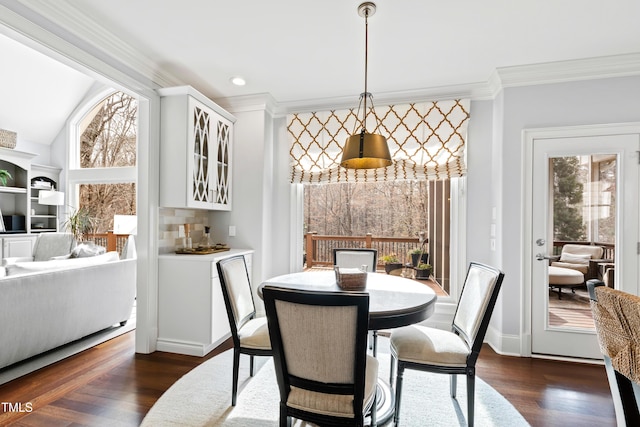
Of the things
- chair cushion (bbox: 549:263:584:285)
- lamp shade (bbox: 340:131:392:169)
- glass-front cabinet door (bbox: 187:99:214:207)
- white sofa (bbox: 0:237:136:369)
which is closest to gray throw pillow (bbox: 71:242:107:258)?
white sofa (bbox: 0:237:136:369)

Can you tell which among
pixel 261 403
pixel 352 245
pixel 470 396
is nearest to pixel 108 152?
pixel 352 245

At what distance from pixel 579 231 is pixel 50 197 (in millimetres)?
7350

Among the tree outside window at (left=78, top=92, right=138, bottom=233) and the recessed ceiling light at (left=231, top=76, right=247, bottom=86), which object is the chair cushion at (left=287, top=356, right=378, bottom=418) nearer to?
the recessed ceiling light at (left=231, top=76, right=247, bottom=86)

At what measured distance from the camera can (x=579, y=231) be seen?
2791mm

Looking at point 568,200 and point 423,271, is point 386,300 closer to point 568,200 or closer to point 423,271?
point 568,200

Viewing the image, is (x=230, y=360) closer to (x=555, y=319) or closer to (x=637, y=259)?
(x=555, y=319)

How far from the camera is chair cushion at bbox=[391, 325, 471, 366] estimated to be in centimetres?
175

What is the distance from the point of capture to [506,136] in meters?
2.94

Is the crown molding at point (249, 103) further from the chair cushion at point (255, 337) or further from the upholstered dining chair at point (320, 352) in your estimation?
the upholstered dining chair at point (320, 352)

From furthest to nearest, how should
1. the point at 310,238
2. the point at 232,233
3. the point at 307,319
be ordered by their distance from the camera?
Answer: 1. the point at 310,238
2. the point at 232,233
3. the point at 307,319

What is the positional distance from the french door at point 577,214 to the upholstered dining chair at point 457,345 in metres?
1.36

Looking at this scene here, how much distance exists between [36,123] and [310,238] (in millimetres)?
5226

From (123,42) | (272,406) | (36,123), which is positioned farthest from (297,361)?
(36,123)

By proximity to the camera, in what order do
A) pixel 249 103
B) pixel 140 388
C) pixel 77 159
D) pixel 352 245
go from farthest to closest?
pixel 77 159 < pixel 352 245 < pixel 249 103 < pixel 140 388
